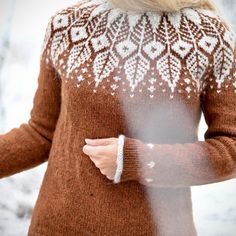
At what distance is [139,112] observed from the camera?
0.76 m

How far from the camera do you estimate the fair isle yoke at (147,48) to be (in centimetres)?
75

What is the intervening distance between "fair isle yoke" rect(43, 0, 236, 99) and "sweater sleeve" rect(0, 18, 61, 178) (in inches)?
2.3

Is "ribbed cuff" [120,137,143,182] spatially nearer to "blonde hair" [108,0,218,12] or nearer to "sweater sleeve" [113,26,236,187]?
"sweater sleeve" [113,26,236,187]

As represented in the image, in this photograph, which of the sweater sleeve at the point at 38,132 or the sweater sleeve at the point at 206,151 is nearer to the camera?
the sweater sleeve at the point at 206,151

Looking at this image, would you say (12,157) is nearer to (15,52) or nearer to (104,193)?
(104,193)

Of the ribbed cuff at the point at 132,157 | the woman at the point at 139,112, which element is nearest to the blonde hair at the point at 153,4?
the woman at the point at 139,112

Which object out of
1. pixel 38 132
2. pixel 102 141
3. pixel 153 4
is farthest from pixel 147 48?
pixel 38 132

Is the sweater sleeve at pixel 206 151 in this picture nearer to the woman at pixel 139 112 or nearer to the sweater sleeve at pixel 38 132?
the woman at pixel 139 112

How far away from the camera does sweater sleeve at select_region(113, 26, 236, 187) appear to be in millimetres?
732

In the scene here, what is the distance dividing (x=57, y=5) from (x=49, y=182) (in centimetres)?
73

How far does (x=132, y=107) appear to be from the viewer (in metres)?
0.75

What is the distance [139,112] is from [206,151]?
0.13m

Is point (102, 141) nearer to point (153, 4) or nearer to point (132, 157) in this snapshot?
point (132, 157)

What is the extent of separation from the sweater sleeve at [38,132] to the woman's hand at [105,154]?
0.49ft
